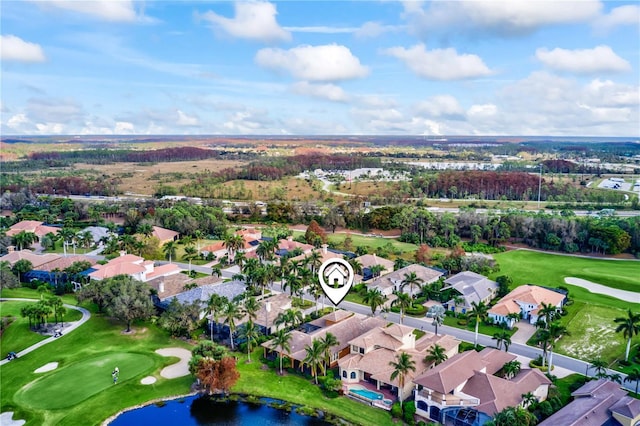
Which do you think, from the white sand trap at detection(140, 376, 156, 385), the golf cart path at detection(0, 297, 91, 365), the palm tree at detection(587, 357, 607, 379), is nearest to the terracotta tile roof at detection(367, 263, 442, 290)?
the palm tree at detection(587, 357, 607, 379)

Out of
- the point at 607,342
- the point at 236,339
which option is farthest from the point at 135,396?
the point at 607,342

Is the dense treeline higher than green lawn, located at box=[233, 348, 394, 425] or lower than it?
higher

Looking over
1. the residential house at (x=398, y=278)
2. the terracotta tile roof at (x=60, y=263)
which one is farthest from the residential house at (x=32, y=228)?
the residential house at (x=398, y=278)

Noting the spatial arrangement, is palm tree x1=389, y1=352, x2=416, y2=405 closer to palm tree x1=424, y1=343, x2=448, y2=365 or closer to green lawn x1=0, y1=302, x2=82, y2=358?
palm tree x1=424, y1=343, x2=448, y2=365

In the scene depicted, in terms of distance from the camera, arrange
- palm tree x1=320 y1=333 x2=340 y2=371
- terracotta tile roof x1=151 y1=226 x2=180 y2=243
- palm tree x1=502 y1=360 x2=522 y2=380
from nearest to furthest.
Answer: palm tree x1=502 y1=360 x2=522 y2=380 < palm tree x1=320 y1=333 x2=340 y2=371 < terracotta tile roof x1=151 y1=226 x2=180 y2=243

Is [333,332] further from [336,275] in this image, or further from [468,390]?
[468,390]

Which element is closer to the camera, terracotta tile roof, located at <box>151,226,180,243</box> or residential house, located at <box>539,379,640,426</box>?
residential house, located at <box>539,379,640,426</box>
